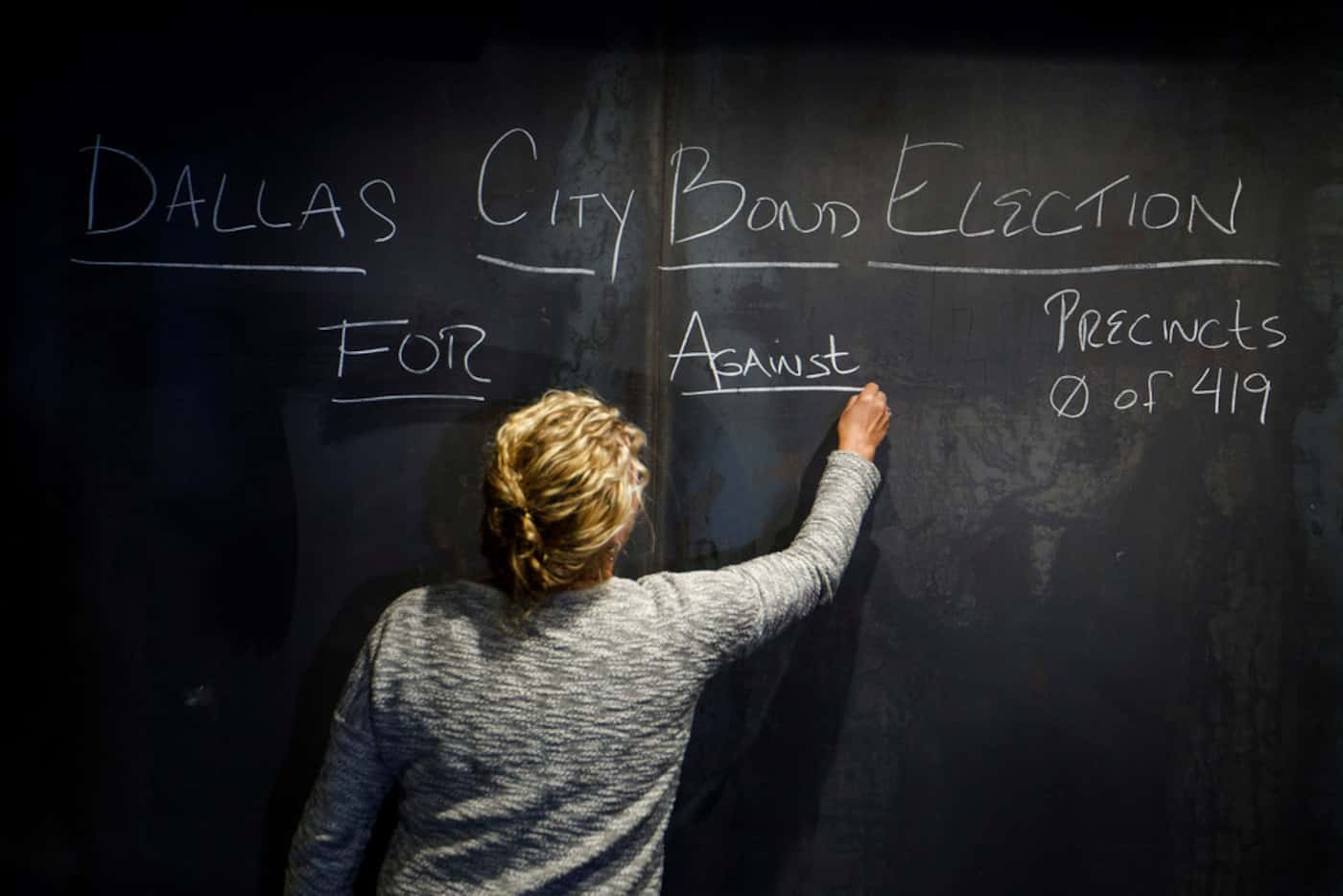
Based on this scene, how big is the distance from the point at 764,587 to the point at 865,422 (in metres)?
0.42

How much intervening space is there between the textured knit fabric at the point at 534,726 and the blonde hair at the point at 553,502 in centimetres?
5

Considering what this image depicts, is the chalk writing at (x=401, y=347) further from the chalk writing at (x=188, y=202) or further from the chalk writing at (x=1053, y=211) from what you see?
the chalk writing at (x=1053, y=211)

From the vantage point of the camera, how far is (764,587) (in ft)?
3.57

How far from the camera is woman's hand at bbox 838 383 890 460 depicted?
1357 millimetres

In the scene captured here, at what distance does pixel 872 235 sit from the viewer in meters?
1.40

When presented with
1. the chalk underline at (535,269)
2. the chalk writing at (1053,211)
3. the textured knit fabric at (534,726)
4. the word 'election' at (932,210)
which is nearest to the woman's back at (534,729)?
the textured knit fabric at (534,726)

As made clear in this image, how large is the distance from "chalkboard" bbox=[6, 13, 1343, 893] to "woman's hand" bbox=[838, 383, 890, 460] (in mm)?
40

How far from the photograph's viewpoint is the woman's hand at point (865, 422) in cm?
136

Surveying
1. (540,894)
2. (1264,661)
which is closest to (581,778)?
(540,894)

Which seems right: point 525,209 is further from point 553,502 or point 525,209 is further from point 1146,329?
point 1146,329

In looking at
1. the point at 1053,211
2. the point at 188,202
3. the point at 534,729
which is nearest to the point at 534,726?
the point at 534,729

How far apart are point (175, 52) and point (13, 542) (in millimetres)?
904

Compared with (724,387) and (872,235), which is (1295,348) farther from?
(724,387)

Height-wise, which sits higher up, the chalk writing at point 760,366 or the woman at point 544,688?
the chalk writing at point 760,366
